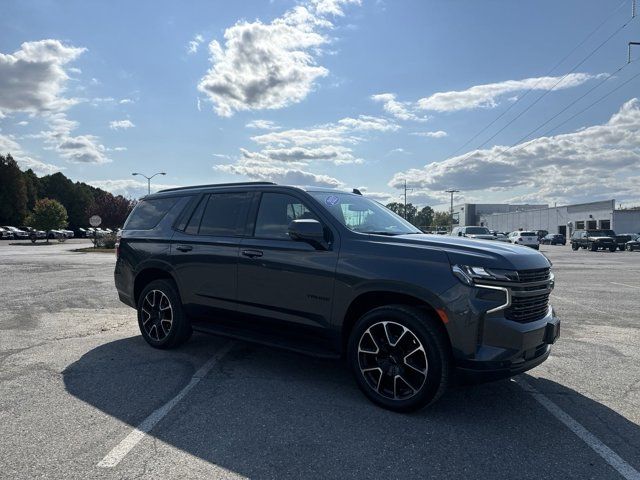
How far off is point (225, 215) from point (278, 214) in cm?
77

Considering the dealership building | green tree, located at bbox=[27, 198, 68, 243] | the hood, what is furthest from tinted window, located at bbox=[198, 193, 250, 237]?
the dealership building

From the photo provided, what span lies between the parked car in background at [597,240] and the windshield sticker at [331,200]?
130 feet

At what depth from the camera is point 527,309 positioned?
3.81 meters

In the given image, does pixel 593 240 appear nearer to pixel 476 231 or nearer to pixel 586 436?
pixel 476 231

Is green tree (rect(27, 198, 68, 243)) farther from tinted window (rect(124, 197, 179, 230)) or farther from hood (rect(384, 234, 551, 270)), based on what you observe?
hood (rect(384, 234, 551, 270))

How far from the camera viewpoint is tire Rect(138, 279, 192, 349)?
5.58 metres

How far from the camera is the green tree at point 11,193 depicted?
241 feet

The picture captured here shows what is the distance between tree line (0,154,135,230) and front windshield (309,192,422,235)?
176 feet

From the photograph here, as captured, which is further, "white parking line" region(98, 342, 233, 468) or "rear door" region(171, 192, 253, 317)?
"rear door" region(171, 192, 253, 317)

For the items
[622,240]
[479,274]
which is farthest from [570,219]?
[479,274]

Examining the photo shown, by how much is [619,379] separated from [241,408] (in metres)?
3.77

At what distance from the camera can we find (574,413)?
397 centimetres

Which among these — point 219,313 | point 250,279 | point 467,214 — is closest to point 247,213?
point 250,279

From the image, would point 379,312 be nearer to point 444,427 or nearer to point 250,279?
point 444,427
